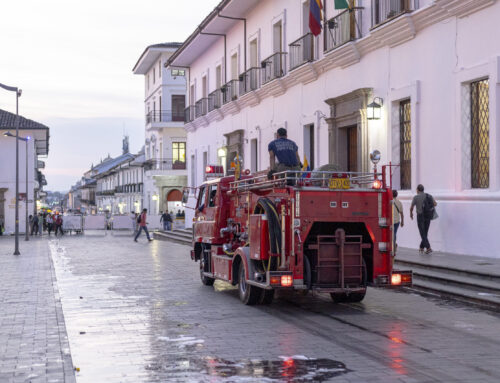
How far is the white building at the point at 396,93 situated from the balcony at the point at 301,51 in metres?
0.04

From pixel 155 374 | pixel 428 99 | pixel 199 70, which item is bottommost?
pixel 155 374

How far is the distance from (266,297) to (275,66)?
56.9ft

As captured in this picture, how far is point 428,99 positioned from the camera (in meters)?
18.1

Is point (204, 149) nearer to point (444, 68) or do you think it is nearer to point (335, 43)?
point (335, 43)

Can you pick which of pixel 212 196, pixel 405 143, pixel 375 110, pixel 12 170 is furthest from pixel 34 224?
pixel 212 196

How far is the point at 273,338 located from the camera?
29.5 ft

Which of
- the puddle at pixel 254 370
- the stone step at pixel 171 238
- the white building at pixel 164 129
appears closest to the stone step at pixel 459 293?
the puddle at pixel 254 370

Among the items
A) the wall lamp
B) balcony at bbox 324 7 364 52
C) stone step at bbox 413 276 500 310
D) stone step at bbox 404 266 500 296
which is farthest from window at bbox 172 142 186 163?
stone step at bbox 413 276 500 310

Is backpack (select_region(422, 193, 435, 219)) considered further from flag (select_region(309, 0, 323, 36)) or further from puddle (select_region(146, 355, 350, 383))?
puddle (select_region(146, 355, 350, 383))

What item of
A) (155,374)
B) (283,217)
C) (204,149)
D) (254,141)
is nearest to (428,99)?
(283,217)

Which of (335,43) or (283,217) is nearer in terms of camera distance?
(283,217)

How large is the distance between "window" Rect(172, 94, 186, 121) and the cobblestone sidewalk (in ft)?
143

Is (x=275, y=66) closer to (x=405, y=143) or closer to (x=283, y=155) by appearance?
(x=405, y=143)

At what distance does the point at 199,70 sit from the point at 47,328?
33190 millimetres
